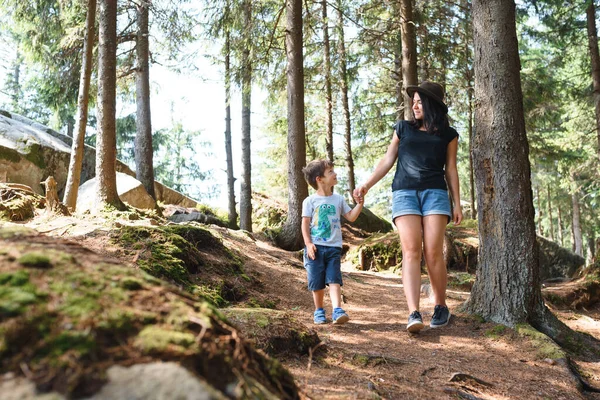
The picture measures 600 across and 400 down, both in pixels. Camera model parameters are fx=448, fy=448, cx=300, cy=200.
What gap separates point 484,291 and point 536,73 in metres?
14.4

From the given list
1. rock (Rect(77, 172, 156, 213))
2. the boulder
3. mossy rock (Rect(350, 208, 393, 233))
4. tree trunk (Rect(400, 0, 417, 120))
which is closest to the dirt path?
tree trunk (Rect(400, 0, 417, 120))

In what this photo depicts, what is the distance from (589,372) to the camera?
12.2 ft

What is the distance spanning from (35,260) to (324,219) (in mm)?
3516

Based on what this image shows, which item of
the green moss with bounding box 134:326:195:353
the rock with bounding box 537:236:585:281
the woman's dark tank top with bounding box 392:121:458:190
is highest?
the woman's dark tank top with bounding box 392:121:458:190

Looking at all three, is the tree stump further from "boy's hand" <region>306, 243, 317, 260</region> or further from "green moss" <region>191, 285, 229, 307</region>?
"boy's hand" <region>306, 243, 317, 260</region>

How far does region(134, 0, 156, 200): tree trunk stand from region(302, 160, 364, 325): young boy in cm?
800

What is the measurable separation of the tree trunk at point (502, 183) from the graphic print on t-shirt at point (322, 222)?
1543 mm

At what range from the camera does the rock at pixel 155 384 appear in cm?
106

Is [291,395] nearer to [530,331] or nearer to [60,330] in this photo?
[60,330]

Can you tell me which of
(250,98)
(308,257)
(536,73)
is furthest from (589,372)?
(536,73)

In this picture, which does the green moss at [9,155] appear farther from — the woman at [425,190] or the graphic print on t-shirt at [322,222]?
the woman at [425,190]

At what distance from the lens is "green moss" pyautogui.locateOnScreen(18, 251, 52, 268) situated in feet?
4.57

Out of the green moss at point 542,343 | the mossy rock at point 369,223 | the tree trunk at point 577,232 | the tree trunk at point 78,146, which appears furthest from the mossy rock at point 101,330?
the tree trunk at point 577,232

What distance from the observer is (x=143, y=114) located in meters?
11.8
